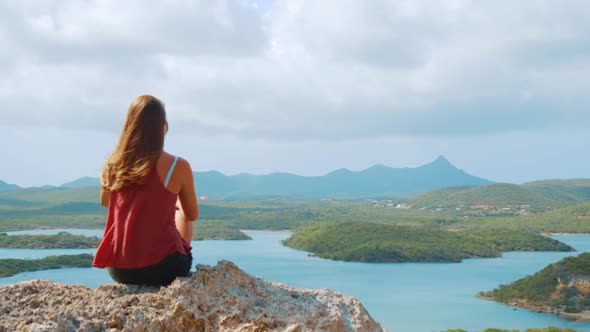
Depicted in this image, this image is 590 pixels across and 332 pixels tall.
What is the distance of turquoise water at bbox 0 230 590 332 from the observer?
35094 millimetres

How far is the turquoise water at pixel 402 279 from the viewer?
35.1m

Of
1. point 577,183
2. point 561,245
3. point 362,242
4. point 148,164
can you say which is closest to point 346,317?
point 148,164

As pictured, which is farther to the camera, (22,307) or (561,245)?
(561,245)

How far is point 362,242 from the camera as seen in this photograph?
200ft

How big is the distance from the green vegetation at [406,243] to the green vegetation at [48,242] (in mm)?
20261

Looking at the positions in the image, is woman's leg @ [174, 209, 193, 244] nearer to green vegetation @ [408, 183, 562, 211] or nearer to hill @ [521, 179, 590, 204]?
green vegetation @ [408, 183, 562, 211]

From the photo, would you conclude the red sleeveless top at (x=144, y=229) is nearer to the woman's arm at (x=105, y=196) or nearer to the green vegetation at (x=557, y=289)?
the woman's arm at (x=105, y=196)

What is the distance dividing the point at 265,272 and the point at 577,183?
106646mm

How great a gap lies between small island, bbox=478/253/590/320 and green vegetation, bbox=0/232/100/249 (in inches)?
1420

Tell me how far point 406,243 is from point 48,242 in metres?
33.6

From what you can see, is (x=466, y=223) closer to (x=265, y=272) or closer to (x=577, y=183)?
(x=265, y=272)

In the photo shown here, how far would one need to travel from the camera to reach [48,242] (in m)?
57.4

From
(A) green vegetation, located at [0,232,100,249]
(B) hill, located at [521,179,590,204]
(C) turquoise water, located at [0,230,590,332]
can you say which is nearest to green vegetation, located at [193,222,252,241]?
(C) turquoise water, located at [0,230,590,332]

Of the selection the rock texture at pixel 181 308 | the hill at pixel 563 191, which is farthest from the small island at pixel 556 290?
the hill at pixel 563 191
